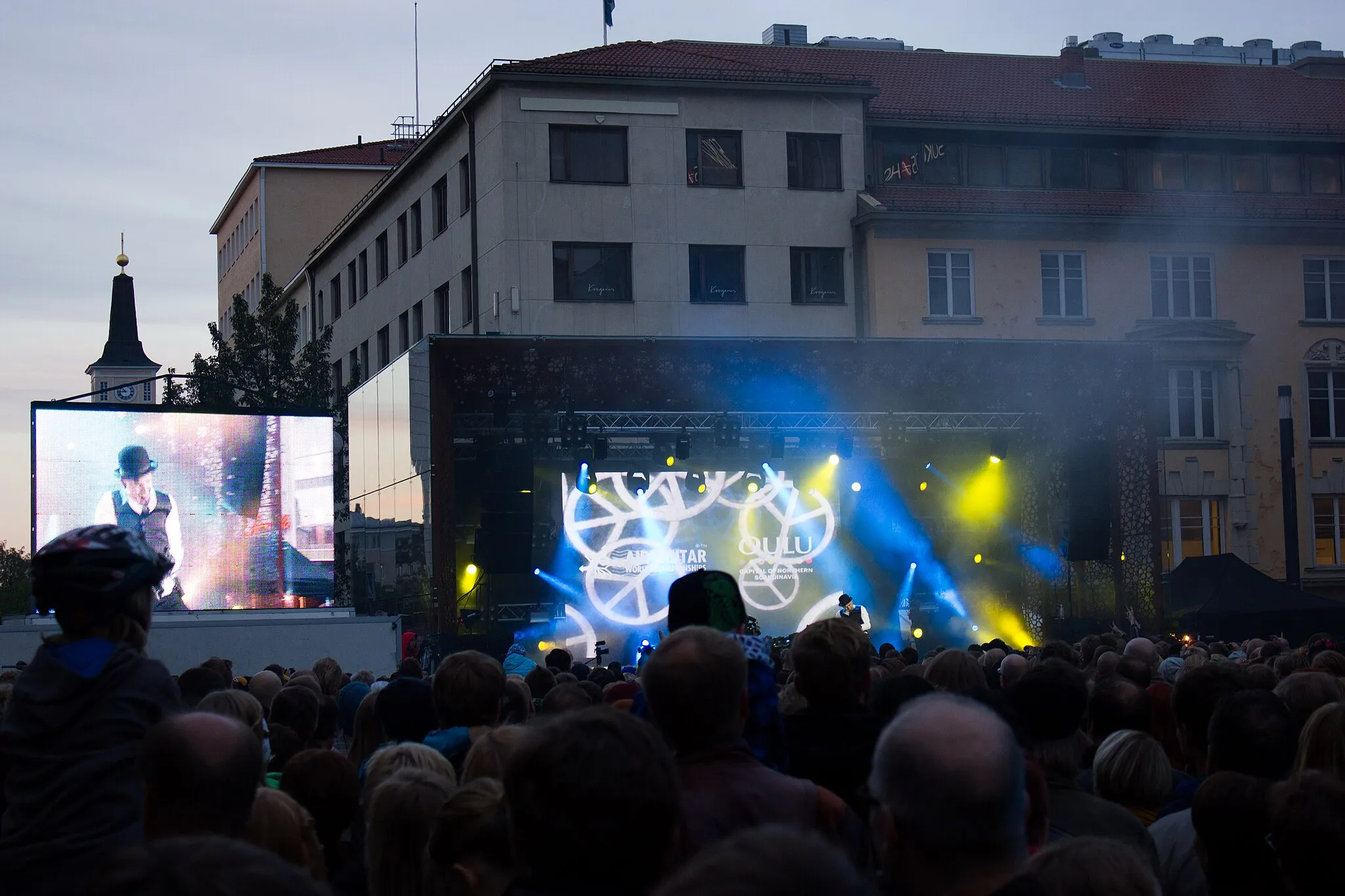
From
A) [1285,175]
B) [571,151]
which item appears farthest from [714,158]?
[1285,175]

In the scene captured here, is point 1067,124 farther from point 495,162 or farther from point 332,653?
point 332,653

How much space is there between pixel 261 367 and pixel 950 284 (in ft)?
58.7

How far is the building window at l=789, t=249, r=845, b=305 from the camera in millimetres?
35844

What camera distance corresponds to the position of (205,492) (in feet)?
71.7

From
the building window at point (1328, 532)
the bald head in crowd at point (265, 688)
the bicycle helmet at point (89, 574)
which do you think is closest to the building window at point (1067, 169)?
the building window at point (1328, 532)

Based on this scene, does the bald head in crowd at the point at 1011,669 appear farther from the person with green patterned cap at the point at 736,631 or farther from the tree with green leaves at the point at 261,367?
the tree with green leaves at the point at 261,367

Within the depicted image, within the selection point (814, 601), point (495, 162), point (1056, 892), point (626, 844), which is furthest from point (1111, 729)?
point (495, 162)

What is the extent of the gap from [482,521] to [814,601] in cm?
802

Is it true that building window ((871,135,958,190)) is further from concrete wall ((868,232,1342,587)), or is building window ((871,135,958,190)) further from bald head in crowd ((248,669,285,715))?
bald head in crowd ((248,669,285,715))

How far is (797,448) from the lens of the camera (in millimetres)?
26562

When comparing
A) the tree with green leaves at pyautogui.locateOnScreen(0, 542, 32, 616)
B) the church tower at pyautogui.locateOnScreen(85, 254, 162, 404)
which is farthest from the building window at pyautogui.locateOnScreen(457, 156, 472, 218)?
the church tower at pyautogui.locateOnScreen(85, 254, 162, 404)

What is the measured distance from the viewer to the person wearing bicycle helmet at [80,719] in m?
3.61

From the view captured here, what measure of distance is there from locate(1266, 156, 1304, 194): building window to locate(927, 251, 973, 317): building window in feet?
28.8

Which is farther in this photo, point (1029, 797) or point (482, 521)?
point (482, 521)
